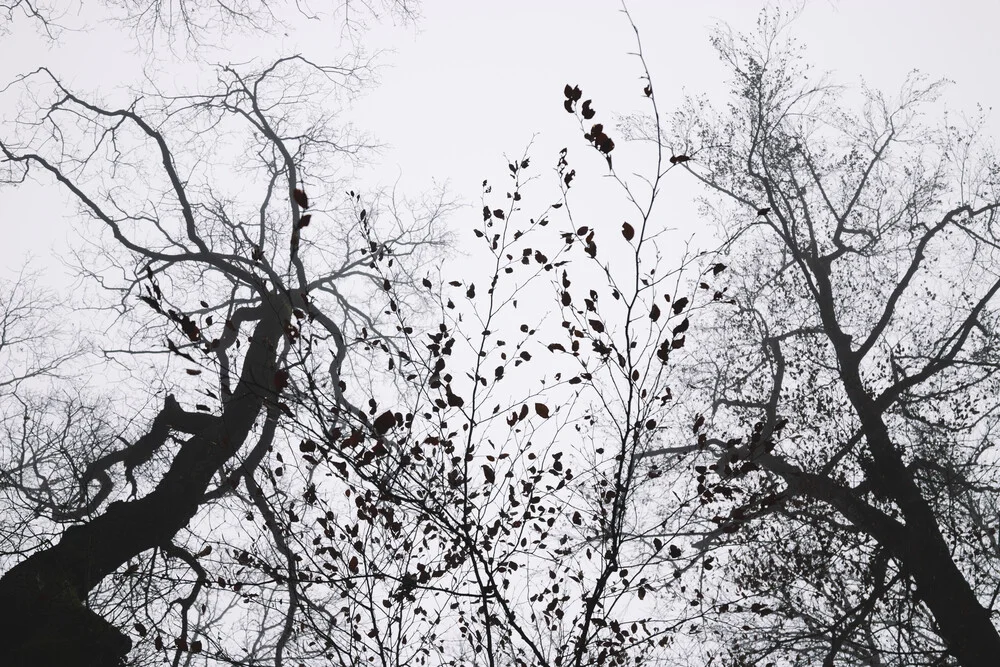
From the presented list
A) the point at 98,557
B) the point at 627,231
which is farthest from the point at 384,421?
the point at 98,557

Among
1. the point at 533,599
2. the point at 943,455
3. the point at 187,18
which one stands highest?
the point at 943,455

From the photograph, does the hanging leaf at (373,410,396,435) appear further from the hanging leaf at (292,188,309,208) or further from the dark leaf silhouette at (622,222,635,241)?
the dark leaf silhouette at (622,222,635,241)

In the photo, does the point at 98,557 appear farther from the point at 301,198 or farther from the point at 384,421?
the point at 301,198

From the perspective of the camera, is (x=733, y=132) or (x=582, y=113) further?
(x=733, y=132)

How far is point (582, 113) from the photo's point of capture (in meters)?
3.69

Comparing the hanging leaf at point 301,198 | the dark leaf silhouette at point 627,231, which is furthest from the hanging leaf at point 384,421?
the dark leaf silhouette at point 627,231

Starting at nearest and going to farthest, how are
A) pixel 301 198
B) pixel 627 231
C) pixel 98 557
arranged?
pixel 301 198, pixel 627 231, pixel 98 557

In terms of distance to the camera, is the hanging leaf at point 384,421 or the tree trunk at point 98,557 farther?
the tree trunk at point 98,557

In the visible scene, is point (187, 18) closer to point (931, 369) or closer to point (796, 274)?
point (931, 369)

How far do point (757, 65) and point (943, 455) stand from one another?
21.7ft

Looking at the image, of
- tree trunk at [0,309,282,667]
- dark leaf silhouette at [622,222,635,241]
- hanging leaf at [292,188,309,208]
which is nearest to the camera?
hanging leaf at [292,188,309,208]

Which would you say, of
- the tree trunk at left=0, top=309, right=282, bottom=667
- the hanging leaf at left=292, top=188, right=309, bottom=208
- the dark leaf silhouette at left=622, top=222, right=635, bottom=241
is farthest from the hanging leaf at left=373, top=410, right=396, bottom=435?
the dark leaf silhouette at left=622, top=222, right=635, bottom=241

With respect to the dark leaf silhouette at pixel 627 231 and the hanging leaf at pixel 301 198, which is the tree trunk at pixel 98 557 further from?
the dark leaf silhouette at pixel 627 231

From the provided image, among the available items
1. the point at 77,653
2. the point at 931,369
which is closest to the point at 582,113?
the point at 77,653
